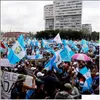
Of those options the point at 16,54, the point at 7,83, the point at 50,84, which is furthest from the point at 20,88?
the point at 16,54

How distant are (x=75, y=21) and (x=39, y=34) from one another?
5591cm

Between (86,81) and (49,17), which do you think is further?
(49,17)

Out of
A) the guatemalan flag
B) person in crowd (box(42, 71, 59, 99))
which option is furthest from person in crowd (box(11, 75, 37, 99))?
the guatemalan flag

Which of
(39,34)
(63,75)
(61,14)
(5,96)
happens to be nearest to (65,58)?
(63,75)

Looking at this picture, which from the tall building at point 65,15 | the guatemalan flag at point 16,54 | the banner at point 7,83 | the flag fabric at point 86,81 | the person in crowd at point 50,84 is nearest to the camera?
the banner at point 7,83

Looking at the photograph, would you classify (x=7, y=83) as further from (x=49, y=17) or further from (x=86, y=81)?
(x=49, y=17)

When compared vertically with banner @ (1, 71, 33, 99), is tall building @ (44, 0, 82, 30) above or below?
above

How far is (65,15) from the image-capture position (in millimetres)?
148750

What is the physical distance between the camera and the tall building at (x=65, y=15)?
14150 centimetres

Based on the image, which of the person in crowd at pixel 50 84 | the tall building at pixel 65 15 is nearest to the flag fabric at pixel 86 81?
the person in crowd at pixel 50 84

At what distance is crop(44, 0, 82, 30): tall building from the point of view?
142m

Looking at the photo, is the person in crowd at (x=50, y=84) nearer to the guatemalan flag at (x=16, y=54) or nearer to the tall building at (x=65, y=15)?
the guatemalan flag at (x=16, y=54)

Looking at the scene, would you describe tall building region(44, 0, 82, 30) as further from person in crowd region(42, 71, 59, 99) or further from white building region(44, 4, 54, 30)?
person in crowd region(42, 71, 59, 99)

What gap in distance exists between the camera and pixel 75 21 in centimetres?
13938
